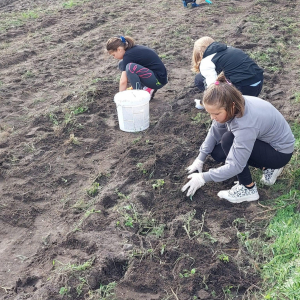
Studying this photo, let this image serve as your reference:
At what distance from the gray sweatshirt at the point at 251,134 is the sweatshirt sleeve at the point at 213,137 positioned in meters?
0.33

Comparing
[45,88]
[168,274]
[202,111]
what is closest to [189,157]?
[202,111]

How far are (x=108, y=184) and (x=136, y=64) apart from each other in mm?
2006

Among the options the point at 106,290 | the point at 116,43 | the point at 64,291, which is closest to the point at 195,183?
the point at 106,290

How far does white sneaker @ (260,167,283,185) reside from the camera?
143 inches

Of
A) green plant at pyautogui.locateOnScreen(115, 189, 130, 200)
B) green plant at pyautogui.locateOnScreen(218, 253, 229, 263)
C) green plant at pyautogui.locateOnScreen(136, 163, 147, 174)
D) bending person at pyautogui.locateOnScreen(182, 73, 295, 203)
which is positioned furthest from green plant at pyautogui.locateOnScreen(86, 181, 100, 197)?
green plant at pyautogui.locateOnScreen(218, 253, 229, 263)

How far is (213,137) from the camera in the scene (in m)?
3.62

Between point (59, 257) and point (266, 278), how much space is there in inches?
62.2

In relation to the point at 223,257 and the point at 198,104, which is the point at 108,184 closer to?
the point at 223,257

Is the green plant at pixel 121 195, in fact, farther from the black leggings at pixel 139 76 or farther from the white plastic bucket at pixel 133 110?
the black leggings at pixel 139 76

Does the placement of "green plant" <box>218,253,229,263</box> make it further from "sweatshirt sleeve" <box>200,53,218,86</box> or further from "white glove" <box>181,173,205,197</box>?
"sweatshirt sleeve" <box>200,53,218,86</box>

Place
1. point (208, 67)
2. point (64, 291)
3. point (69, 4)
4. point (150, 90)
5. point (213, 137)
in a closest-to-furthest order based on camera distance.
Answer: point (64, 291)
point (213, 137)
point (208, 67)
point (150, 90)
point (69, 4)

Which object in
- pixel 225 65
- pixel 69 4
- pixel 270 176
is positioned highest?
pixel 225 65

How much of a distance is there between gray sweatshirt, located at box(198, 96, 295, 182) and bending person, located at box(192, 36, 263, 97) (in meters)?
1.24

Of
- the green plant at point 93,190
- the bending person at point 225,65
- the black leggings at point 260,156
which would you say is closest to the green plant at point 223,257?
the black leggings at point 260,156
